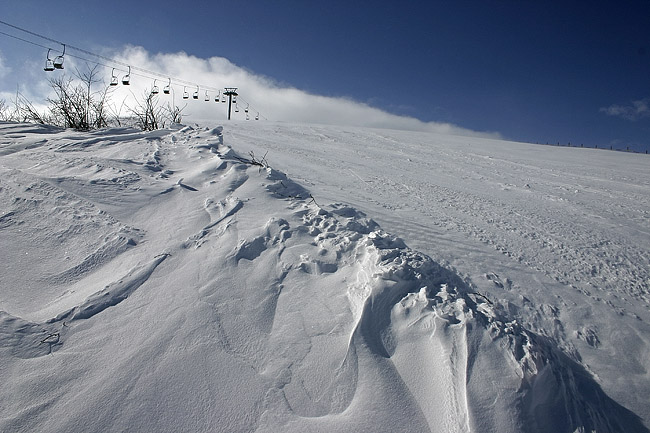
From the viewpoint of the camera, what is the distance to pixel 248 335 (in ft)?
4.63

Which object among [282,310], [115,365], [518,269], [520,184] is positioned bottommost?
[115,365]

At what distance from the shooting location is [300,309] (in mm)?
1564

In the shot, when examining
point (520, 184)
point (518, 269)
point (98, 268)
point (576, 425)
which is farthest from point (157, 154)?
point (520, 184)

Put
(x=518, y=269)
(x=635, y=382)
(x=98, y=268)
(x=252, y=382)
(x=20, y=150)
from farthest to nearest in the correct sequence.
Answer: (x=20, y=150) < (x=518, y=269) < (x=98, y=268) < (x=635, y=382) < (x=252, y=382)

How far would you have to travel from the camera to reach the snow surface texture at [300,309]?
1133 millimetres

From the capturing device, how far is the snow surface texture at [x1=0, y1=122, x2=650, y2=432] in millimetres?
1133

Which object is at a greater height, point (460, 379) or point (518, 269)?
point (518, 269)

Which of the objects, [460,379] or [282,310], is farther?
[282,310]

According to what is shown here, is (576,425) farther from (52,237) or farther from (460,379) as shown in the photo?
(52,237)

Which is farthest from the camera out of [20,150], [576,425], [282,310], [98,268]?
[20,150]

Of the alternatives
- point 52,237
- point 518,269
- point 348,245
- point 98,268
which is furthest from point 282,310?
point 52,237

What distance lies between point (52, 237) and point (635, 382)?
319 centimetres

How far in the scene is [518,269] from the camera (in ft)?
6.65

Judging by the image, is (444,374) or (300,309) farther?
(300,309)
